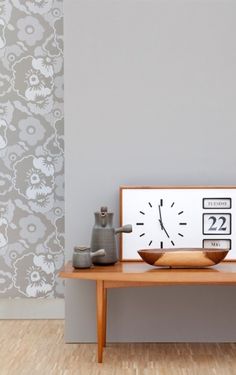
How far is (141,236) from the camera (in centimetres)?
371

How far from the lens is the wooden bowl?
3.37 meters

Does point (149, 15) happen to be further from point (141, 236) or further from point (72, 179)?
point (141, 236)

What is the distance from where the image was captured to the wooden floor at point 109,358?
3279mm

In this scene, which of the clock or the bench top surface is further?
the clock

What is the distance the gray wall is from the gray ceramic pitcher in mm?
275

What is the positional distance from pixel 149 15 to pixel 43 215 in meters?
1.56

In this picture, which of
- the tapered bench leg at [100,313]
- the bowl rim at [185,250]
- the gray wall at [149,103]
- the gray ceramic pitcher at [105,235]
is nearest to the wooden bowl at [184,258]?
the bowl rim at [185,250]

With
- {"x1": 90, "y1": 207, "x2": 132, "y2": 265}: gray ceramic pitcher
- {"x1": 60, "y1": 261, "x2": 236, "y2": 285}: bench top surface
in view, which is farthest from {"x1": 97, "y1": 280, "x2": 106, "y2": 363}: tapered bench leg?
{"x1": 90, "y1": 207, "x2": 132, "y2": 265}: gray ceramic pitcher

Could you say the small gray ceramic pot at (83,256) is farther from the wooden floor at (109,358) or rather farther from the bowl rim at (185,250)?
the wooden floor at (109,358)

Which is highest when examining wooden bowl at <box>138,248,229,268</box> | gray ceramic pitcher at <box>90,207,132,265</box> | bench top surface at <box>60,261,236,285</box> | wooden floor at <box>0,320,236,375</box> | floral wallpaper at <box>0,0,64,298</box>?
floral wallpaper at <box>0,0,64,298</box>

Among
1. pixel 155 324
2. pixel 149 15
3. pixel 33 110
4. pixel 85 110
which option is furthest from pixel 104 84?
pixel 155 324

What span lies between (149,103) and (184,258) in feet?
3.25

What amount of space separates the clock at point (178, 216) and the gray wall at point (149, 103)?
0.36 feet

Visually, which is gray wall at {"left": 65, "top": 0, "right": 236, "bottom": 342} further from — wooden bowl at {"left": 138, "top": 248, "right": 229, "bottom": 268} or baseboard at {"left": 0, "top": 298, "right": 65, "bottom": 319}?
baseboard at {"left": 0, "top": 298, "right": 65, "bottom": 319}
